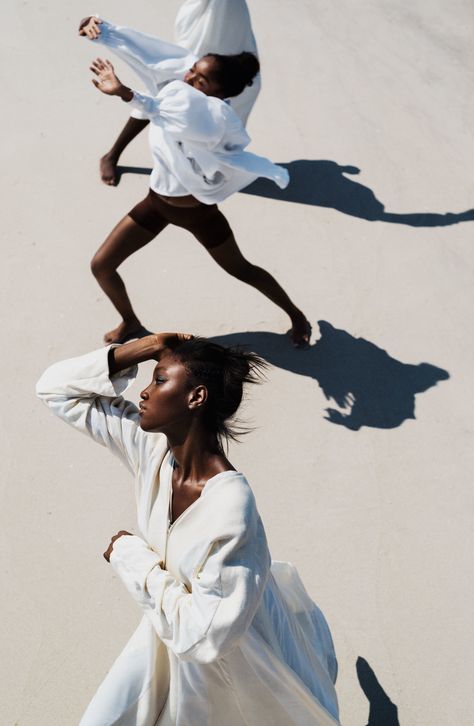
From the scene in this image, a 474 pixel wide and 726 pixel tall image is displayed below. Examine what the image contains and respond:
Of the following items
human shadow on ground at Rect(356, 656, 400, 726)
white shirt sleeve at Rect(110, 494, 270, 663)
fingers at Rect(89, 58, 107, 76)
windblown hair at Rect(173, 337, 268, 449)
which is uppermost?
fingers at Rect(89, 58, 107, 76)

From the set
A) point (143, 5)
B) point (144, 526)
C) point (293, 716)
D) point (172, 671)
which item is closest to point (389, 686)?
point (293, 716)

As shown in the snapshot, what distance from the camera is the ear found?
212cm

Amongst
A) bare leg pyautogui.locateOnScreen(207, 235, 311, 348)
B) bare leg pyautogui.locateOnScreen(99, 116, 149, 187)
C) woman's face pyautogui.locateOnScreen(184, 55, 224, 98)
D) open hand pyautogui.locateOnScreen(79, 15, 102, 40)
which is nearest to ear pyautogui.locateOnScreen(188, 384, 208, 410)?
woman's face pyautogui.locateOnScreen(184, 55, 224, 98)

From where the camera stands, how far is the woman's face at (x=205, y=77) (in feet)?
10.2

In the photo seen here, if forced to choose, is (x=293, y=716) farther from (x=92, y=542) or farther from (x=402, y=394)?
(x=402, y=394)

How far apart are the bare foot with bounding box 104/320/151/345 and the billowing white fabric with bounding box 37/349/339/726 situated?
1.60m

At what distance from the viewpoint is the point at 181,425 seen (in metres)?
2.17

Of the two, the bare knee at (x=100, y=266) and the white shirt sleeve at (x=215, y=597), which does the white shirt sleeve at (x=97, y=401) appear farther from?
the bare knee at (x=100, y=266)

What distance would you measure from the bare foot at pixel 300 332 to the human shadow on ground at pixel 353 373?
5 centimetres

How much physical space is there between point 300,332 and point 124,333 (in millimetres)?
819

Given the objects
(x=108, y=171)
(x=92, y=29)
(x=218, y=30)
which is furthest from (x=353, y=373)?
(x=92, y=29)

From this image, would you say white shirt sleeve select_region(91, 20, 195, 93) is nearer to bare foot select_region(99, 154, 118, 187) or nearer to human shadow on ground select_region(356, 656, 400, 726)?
bare foot select_region(99, 154, 118, 187)

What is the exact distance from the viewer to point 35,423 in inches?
145

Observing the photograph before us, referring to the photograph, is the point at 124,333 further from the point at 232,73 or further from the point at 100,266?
the point at 232,73
